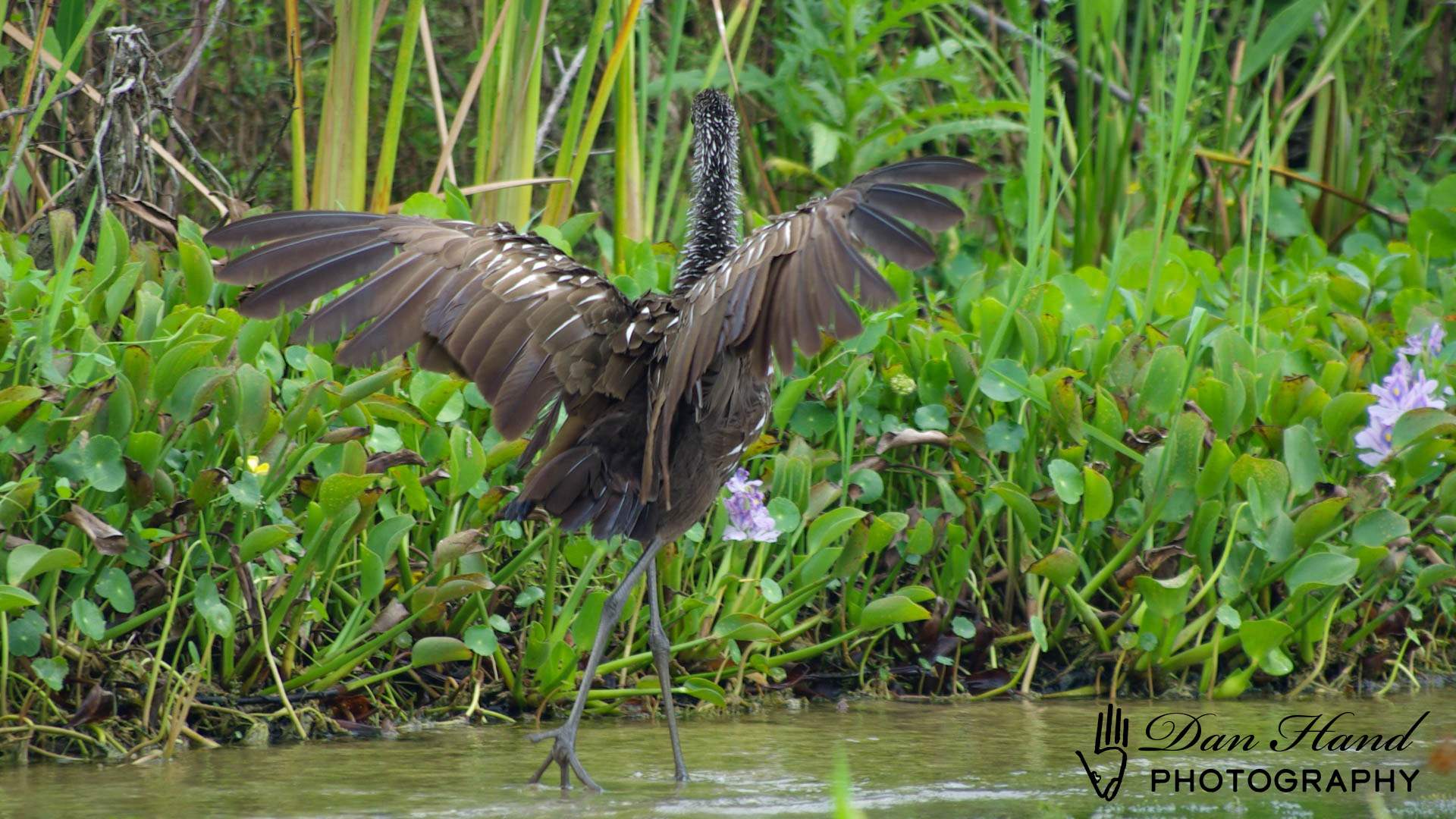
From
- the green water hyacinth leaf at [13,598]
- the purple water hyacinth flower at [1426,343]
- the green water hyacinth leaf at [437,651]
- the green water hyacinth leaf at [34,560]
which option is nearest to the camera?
the green water hyacinth leaf at [13,598]

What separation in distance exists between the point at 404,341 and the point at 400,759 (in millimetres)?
1037

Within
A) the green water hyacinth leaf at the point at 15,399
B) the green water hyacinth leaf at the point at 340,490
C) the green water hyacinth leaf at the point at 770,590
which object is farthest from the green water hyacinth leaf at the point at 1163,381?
the green water hyacinth leaf at the point at 15,399

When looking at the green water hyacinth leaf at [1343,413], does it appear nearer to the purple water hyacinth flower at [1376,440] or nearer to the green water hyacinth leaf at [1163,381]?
the purple water hyacinth flower at [1376,440]

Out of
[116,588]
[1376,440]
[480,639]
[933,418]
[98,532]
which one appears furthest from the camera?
[933,418]

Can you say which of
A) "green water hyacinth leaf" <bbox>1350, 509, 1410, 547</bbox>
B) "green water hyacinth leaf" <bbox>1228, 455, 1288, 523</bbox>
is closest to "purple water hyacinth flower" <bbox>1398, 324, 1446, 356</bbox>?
"green water hyacinth leaf" <bbox>1350, 509, 1410, 547</bbox>

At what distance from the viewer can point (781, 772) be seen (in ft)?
11.8

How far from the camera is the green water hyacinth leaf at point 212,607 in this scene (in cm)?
363

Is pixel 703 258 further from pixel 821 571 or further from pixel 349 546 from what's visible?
pixel 349 546

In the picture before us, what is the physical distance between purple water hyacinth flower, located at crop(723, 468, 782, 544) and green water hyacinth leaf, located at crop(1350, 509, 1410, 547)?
69.1 inches

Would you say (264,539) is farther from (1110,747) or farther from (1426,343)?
(1426,343)

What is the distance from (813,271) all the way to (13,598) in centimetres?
186

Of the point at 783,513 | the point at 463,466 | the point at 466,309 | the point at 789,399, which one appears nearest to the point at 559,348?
the point at 466,309

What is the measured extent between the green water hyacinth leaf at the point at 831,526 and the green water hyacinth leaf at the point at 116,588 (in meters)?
1.80

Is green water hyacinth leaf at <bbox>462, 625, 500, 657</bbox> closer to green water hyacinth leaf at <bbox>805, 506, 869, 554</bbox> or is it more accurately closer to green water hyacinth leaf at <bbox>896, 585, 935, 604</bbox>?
green water hyacinth leaf at <bbox>805, 506, 869, 554</bbox>
